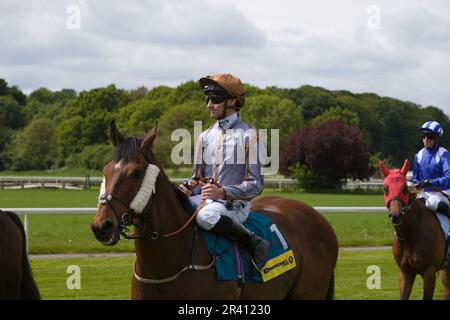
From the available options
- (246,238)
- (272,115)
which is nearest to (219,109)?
(246,238)

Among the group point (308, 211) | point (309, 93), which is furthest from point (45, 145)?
point (308, 211)

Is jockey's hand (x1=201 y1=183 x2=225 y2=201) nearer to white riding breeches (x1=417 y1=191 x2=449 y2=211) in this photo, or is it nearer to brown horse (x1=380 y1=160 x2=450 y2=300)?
brown horse (x1=380 y1=160 x2=450 y2=300)

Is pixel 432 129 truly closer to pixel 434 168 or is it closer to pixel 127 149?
pixel 434 168

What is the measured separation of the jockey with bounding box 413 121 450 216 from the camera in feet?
25.0

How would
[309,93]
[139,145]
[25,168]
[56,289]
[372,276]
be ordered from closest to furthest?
[139,145]
[56,289]
[372,276]
[25,168]
[309,93]

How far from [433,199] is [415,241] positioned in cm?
47

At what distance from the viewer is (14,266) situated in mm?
5121

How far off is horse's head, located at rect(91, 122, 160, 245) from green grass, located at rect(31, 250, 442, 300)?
4.36 m

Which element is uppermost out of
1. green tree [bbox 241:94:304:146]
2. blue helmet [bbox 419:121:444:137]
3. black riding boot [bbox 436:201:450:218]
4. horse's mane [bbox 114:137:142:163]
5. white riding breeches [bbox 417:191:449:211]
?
green tree [bbox 241:94:304:146]

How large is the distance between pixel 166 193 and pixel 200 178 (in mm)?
441

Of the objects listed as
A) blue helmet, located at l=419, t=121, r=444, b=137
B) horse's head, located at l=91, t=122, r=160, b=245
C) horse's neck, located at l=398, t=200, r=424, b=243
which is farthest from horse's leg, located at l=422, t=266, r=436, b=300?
horse's head, located at l=91, t=122, r=160, b=245

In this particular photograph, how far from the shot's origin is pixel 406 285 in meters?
7.57

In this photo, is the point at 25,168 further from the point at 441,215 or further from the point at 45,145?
the point at 441,215
